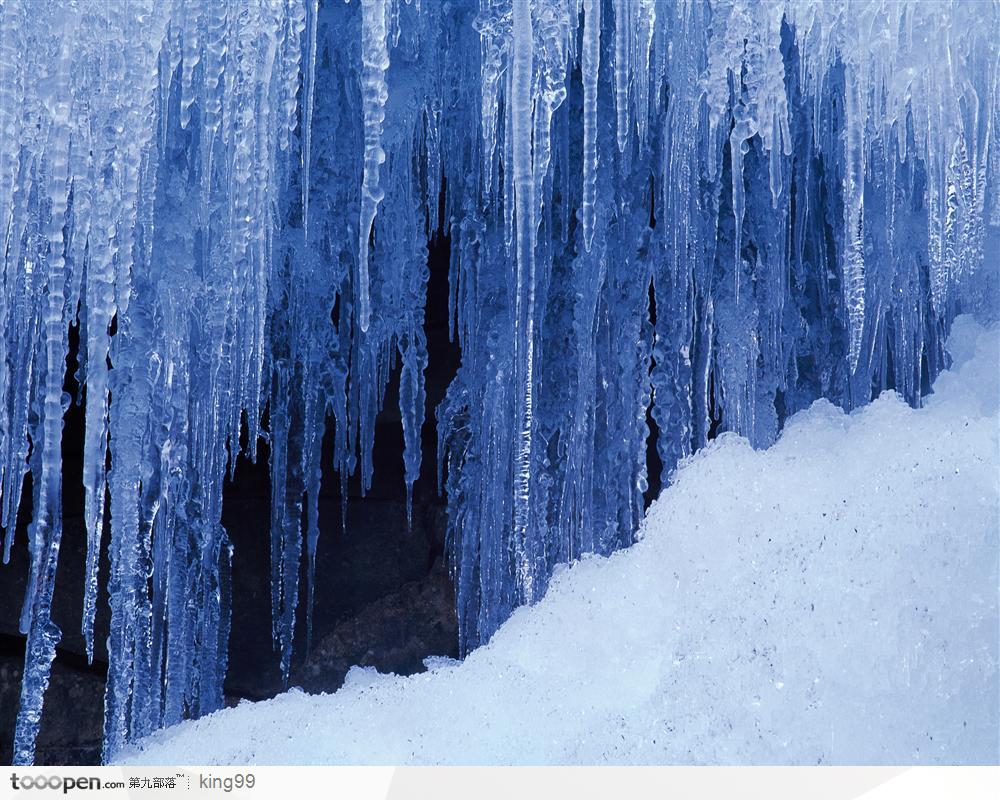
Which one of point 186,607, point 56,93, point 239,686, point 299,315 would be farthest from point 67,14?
point 239,686

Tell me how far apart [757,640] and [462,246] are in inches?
91.5

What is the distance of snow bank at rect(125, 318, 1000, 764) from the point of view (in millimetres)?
2555

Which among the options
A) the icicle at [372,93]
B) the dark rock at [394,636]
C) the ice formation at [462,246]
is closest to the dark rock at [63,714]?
the ice formation at [462,246]

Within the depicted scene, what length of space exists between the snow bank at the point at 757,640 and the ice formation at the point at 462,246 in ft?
2.16

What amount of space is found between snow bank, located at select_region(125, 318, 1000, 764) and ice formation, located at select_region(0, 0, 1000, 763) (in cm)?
66

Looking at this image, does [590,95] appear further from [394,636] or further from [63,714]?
[63,714]

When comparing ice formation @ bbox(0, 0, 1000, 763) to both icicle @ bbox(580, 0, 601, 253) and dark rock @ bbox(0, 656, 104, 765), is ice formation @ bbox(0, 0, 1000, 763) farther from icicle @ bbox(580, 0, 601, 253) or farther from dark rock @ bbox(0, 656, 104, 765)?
dark rock @ bbox(0, 656, 104, 765)

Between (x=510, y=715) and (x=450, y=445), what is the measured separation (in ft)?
7.37

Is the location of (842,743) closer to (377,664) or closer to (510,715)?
(510,715)

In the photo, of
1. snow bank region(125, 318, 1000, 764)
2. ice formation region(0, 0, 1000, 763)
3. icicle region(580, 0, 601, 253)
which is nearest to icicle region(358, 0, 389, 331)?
ice formation region(0, 0, 1000, 763)

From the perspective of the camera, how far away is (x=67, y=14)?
10.3 feet

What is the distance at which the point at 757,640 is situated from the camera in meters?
2.76

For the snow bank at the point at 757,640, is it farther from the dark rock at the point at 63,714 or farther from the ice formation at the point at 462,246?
the dark rock at the point at 63,714

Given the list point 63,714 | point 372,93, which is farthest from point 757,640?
point 63,714
